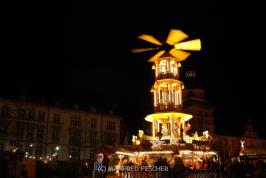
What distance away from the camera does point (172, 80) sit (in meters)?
38.5

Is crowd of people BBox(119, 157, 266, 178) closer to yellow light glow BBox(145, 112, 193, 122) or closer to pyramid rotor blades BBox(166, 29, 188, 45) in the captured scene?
yellow light glow BBox(145, 112, 193, 122)

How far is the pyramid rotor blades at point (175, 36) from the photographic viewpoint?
38375mm

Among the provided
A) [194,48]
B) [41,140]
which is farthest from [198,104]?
[194,48]

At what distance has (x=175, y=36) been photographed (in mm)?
38750

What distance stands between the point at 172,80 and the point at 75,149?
132ft

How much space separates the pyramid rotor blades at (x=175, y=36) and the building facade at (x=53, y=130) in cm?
3691

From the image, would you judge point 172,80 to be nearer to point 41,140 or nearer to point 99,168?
point 99,168

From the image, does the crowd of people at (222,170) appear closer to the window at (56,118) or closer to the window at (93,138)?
the window at (56,118)

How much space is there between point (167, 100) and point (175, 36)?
6964 millimetres

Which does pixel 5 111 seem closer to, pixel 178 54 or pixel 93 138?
pixel 93 138

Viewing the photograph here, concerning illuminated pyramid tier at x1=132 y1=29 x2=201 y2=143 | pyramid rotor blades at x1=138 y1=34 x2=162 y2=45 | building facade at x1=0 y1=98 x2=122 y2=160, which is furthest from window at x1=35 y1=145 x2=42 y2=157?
pyramid rotor blades at x1=138 y1=34 x2=162 y2=45

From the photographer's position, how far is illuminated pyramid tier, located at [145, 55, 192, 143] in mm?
37438

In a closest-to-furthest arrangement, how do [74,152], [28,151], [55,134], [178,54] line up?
[178,54]
[28,151]
[55,134]
[74,152]

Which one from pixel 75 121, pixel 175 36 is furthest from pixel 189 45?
pixel 75 121
